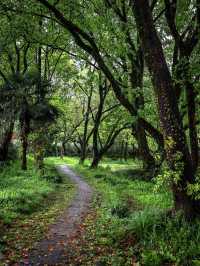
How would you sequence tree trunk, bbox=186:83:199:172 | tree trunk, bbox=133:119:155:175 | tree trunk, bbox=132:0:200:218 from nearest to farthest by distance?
tree trunk, bbox=132:0:200:218 < tree trunk, bbox=186:83:199:172 < tree trunk, bbox=133:119:155:175

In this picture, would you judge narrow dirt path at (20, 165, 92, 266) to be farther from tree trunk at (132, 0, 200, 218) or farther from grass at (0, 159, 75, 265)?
tree trunk at (132, 0, 200, 218)

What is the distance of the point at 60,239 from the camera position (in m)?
10.1

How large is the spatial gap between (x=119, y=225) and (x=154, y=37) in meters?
5.50

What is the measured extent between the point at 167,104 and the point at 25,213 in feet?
22.6

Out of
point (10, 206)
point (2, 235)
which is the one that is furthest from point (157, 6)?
point (2, 235)

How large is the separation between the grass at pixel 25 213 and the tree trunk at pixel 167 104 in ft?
13.4

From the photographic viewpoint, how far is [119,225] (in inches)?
443

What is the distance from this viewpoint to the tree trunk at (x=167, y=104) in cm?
916

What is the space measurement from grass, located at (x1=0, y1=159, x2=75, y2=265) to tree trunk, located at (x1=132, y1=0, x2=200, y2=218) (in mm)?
4072

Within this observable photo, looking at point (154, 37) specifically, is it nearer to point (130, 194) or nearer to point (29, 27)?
point (29, 27)

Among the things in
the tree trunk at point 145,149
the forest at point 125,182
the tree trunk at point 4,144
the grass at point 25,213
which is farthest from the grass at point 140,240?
the tree trunk at point 4,144

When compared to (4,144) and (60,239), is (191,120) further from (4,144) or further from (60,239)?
(4,144)

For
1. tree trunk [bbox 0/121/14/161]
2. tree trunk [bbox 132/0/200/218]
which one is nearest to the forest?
tree trunk [bbox 132/0/200/218]

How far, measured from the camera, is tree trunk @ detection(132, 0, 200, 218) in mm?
9156
